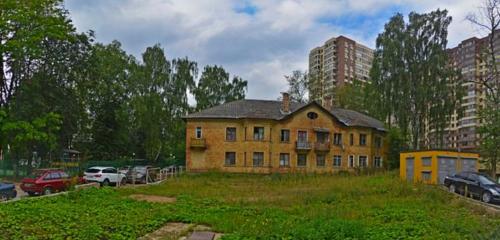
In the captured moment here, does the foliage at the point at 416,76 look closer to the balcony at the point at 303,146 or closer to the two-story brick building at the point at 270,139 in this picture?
the two-story brick building at the point at 270,139

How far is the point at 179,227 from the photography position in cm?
1338

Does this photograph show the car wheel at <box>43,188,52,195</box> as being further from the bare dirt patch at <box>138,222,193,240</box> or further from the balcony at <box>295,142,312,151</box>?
the balcony at <box>295,142,312,151</box>

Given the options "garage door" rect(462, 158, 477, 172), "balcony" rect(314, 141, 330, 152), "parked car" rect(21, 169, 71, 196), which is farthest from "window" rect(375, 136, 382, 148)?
"parked car" rect(21, 169, 71, 196)

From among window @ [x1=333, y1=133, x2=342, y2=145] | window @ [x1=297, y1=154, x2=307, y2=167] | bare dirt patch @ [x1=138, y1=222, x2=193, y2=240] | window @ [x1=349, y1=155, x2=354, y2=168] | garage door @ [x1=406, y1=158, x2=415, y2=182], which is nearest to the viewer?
bare dirt patch @ [x1=138, y1=222, x2=193, y2=240]

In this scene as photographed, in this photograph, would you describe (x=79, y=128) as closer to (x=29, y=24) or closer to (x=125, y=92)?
(x=125, y=92)

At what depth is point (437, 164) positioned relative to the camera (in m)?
31.5

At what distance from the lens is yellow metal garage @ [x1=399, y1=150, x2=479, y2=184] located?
31.5 m

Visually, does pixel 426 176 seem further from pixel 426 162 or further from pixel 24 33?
pixel 24 33

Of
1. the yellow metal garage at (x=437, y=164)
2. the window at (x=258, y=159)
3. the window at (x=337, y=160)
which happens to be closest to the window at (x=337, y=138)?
the window at (x=337, y=160)

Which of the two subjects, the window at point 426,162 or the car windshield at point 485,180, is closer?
the car windshield at point 485,180

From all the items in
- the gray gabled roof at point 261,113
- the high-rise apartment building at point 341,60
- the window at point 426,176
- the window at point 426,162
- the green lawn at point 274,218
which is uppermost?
the high-rise apartment building at point 341,60

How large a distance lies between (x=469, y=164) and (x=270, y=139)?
18.8 m

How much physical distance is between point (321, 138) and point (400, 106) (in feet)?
27.5

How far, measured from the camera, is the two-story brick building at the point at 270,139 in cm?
4609
